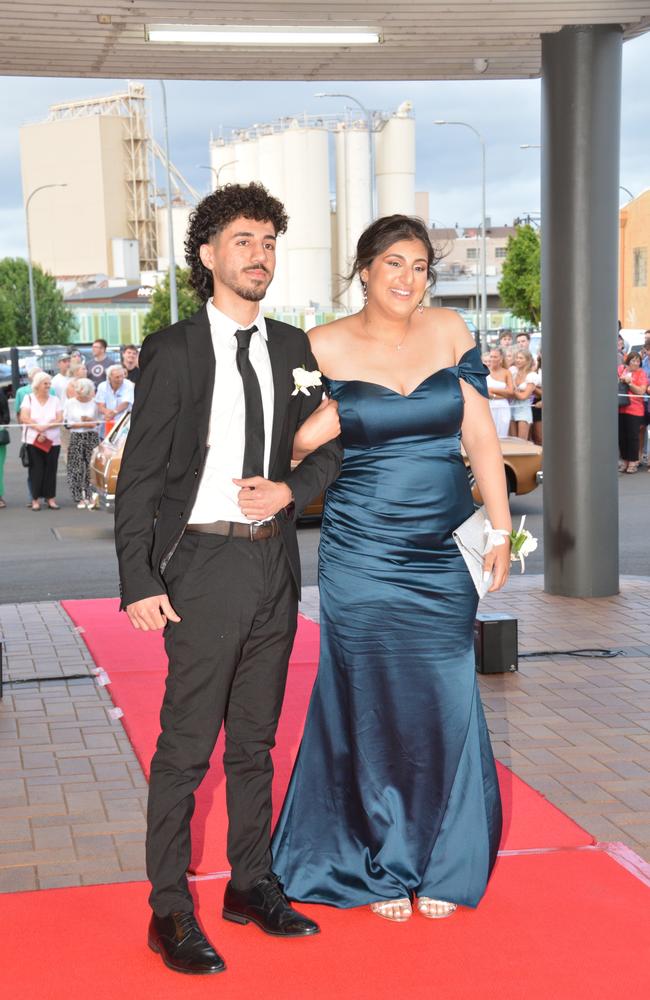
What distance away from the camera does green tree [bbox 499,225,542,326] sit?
71188 millimetres

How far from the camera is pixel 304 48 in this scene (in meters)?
8.87

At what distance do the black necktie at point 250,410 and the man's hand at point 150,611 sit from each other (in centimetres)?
41

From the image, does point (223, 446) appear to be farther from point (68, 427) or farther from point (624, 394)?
point (624, 394)

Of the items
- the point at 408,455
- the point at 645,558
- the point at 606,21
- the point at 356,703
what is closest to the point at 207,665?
the point at 356,703

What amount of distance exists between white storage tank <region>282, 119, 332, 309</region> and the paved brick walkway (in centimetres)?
7937

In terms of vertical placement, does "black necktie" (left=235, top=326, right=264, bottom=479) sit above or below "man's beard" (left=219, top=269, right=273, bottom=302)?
below

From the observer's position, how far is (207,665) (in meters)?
3.53

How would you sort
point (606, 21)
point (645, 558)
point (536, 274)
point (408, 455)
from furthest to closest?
point (536, 274) → point (645, 558) → point (606, 21) → point (408, 455)

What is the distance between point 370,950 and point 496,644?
11.7ft

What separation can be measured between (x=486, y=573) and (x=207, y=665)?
3.16ft

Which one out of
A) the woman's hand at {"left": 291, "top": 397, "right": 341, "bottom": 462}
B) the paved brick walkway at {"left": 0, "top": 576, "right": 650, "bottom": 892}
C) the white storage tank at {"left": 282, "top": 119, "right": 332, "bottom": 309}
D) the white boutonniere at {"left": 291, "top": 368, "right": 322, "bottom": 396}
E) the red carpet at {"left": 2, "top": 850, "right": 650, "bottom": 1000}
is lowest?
the paved brick walkway at {"left": 0, "top": 576, "right": 650, "bottom": 892}

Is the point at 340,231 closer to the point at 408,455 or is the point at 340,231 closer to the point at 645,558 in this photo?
the point at 645,558

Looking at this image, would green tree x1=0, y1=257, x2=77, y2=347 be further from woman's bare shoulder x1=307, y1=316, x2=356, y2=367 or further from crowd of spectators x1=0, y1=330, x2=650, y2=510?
woman's bare shoulder x1=307, y1=316, x2=356, y2=367

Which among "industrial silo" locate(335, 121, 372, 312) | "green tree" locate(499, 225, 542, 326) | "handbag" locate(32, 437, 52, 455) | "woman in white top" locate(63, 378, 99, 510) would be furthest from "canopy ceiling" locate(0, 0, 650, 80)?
"industrial silo" locate(335, 121, 372, 312)
